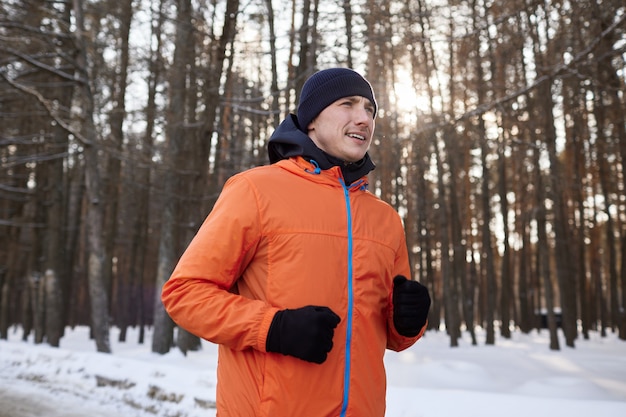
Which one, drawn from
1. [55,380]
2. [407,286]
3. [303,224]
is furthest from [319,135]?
Answer: [55,380]

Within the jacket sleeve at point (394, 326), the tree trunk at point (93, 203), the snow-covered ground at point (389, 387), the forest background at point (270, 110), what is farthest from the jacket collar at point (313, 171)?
the tree trunk at point (93, 203)

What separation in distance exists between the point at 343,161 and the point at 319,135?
0.50ft

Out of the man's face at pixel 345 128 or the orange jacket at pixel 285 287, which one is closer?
the orange jacket at pixel 285 287

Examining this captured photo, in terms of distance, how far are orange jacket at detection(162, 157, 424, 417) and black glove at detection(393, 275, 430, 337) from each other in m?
0.06

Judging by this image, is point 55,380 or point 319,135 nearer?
point 319,135

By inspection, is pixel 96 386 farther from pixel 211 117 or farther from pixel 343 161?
pixel 343 161

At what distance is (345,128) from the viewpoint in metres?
2.07

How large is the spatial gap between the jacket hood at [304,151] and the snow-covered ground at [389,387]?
3.52 metres

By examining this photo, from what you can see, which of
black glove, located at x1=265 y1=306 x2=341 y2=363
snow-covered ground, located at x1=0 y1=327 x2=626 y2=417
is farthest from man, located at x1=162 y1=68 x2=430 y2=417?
snow-covered ground, located at x1=0 y1=327 x2=626 y2=417

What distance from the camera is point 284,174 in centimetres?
199

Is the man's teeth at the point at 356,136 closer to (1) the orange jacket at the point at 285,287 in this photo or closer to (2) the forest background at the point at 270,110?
(1) the orange jacket at the point at 285,287

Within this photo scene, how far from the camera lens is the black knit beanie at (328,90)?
6.98 ft

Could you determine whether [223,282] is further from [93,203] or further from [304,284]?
[93,203]

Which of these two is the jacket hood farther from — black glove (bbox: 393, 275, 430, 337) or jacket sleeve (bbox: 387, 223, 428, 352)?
black glove (bbox: 393, 275, 430, 337)
